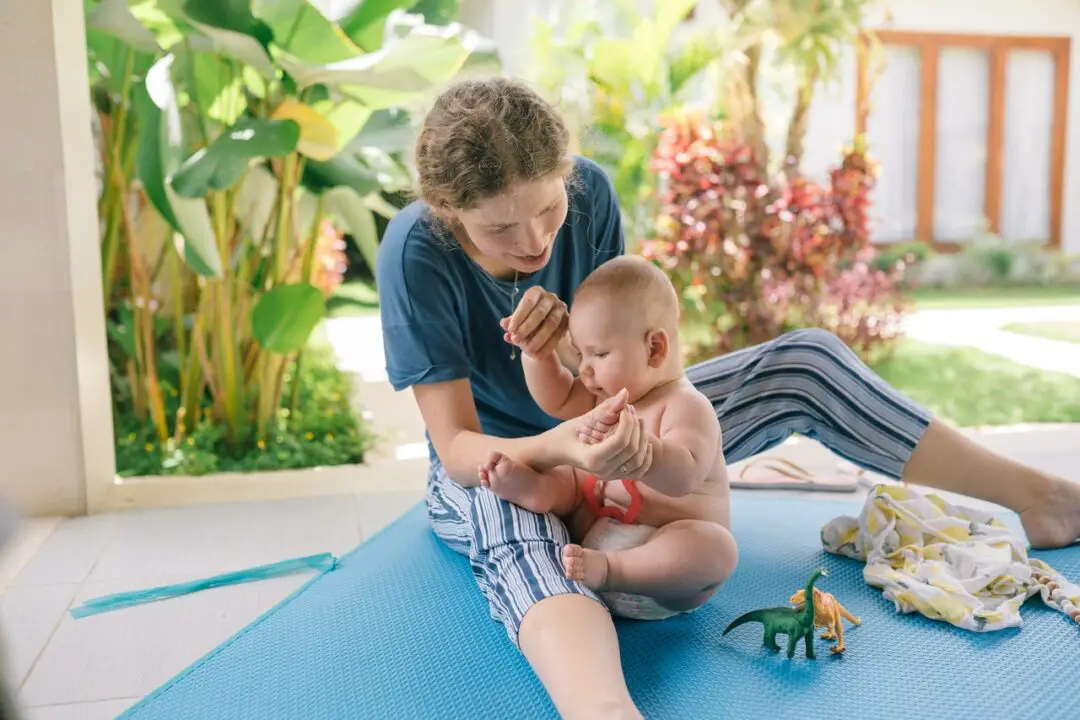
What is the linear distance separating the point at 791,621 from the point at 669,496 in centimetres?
28

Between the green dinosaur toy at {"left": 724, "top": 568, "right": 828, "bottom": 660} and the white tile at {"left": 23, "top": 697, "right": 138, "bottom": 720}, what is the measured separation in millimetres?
1042

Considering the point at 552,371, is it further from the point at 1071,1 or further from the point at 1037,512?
the point at 1071,1

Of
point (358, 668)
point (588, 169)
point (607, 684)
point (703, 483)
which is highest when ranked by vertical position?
point (588, 169)

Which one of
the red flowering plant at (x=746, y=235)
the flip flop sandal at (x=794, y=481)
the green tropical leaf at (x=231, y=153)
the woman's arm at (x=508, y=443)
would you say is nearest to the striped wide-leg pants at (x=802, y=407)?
the woman's arm at (x=508, y=443)

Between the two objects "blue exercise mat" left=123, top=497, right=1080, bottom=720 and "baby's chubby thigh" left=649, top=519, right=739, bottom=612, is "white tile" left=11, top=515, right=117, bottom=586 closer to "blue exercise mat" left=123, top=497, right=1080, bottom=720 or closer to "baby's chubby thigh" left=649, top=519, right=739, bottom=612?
"blue exercise mat" left=123, top=497, right=1080, bottom=720

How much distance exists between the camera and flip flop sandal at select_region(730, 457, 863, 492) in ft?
9.36

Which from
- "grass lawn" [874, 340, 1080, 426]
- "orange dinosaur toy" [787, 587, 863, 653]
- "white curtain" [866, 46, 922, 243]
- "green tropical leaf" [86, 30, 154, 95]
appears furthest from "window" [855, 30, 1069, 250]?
"orange dinosaur toy" [787, 587, 863, 653]

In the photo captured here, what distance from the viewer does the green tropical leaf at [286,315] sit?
3.11 metres

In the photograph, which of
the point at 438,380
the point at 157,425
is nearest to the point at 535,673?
the point at 438,380

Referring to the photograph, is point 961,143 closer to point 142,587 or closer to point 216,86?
point 216,86

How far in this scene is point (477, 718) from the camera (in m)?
1.51

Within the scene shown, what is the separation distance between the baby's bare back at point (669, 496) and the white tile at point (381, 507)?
43.1 inches

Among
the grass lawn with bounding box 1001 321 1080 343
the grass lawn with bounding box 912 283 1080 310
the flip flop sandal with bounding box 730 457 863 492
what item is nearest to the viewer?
the flip flop sandal with bounding box 730 457 863 492

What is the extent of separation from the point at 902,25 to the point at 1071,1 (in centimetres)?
178
